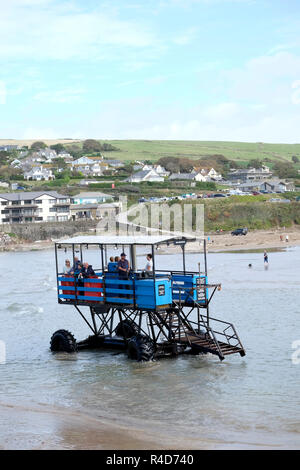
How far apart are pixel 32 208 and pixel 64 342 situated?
104649 mm

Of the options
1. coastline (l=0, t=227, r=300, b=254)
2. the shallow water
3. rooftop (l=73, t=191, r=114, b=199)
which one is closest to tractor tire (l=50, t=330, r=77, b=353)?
the shallow water

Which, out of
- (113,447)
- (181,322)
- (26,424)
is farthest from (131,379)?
(113,447)

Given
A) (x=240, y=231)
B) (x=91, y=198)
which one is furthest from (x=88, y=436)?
(x=91, y=198)

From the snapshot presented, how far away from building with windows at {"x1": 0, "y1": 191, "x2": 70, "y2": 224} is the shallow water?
9252 cm

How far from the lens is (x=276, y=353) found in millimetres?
24234

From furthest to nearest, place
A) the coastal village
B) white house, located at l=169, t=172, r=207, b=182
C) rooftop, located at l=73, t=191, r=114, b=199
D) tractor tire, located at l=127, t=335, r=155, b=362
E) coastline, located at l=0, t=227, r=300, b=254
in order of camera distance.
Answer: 1. white house, located at l=169, t=172, r=207, b=182
2. rooftop, located at l=73, t=191, r=114, b=199
3. the coastal village
4. coastline, located at l=0, t=227, r=300, b=254
5. tractor tire, located at l=127, t=335, r=155, b=362

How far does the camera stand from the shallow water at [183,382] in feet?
55.3

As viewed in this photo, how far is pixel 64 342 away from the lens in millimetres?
25531

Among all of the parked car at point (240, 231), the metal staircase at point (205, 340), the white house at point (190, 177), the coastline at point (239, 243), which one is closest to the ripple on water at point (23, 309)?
the metal staircase at point (205, 340)

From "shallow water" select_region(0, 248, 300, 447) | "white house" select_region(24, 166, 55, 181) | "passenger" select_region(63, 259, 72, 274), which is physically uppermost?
"passenger" select_region(63, 259, 72, 274)

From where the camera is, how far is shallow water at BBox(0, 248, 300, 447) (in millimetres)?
16859

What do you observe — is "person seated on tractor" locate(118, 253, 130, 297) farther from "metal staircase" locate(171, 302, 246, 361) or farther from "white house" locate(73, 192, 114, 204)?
"white house" locate(73, 192, 114, 204)

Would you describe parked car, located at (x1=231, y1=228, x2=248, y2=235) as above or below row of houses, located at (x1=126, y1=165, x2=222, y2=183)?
below
